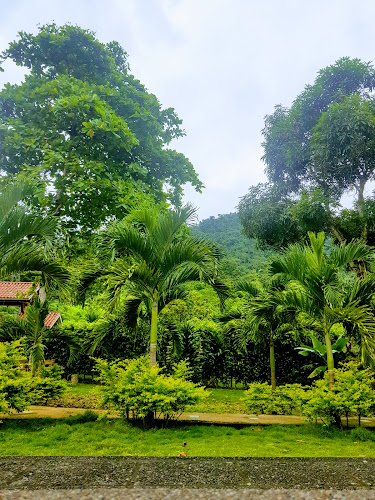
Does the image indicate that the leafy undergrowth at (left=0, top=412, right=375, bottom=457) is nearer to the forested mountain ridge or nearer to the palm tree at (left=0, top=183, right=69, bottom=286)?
the palm tree at (left=0, top=183, right=69, bottom=286)

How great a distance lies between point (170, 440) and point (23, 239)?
3536 mm

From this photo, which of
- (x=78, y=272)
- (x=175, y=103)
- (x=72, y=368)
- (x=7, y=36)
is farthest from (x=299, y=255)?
(x=7, y=36)

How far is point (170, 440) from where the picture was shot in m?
4.21

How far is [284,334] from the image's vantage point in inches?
374

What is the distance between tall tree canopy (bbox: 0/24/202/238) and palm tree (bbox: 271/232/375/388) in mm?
3780

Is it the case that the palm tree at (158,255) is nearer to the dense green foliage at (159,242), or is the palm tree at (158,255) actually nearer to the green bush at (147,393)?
the dense green foliage at (159,242)

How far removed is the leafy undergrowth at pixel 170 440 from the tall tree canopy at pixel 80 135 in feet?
14.4

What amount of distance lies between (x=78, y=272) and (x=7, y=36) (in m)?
7.38

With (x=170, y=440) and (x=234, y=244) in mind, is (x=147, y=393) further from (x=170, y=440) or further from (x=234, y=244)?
(x=234, y=244)

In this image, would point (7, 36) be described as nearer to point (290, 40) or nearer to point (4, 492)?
point (290, 40)

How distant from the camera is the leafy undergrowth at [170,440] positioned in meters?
3.53

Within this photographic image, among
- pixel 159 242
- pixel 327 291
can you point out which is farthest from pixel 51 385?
pixel 327 291

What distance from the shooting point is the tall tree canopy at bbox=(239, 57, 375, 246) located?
11.3 metres

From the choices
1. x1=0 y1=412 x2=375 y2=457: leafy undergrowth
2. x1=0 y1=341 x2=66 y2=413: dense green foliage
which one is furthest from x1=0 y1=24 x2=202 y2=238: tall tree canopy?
x1=0 y1=412 x2=375 y2=457: leafy undergrowth
